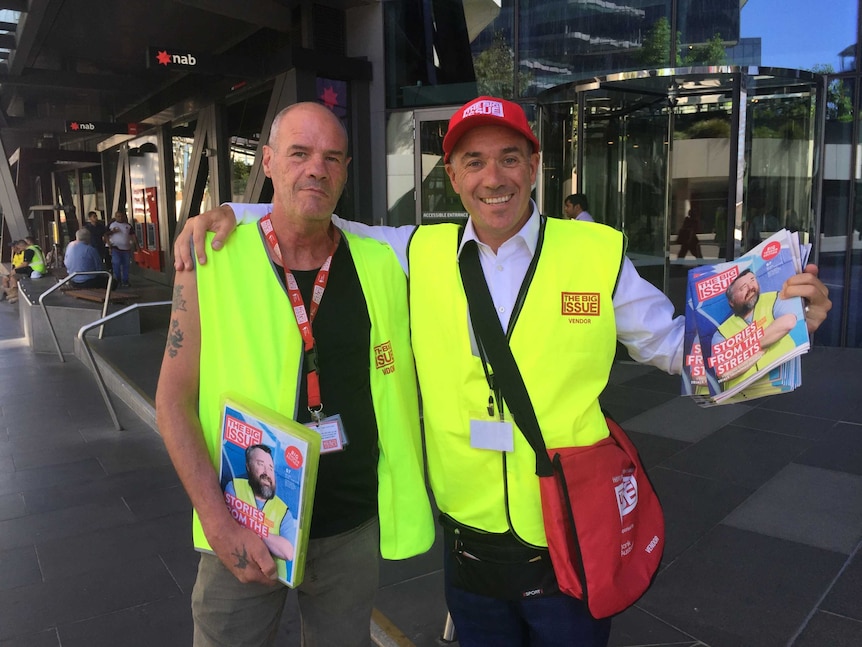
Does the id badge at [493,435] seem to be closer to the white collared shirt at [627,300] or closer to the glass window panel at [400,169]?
the white collared shirt at [627,300]

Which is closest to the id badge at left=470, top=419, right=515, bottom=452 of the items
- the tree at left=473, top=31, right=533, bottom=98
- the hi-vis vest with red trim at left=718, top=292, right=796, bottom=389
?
the hi-vis vest with red trim at left=718, top=292, right=796, bottom=389

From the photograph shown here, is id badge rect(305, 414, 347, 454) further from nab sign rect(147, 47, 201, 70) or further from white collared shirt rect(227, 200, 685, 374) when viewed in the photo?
nab sign rect(147, 47, 201, 70)

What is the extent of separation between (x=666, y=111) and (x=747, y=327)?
924cm

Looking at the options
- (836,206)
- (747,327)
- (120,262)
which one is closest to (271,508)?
(747,327)

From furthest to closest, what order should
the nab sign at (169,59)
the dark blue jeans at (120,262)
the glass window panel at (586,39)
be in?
the dark blue jeans at (120,262)
the nab sign at (169,59)
the glass window panel at (586,39)

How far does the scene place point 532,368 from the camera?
1693mm

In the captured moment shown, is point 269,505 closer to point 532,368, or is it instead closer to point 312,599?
point 312,599

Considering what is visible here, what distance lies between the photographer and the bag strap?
5.50ft

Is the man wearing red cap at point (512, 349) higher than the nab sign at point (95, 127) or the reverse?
the reverse

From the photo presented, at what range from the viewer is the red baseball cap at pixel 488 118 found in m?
1.76

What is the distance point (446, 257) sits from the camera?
1.85 m

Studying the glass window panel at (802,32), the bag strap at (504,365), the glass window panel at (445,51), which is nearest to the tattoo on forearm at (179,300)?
the bag strap at (504,365)

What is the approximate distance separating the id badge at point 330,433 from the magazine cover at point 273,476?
141mm

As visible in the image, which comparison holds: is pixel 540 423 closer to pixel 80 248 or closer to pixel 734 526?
pixel 734 526
